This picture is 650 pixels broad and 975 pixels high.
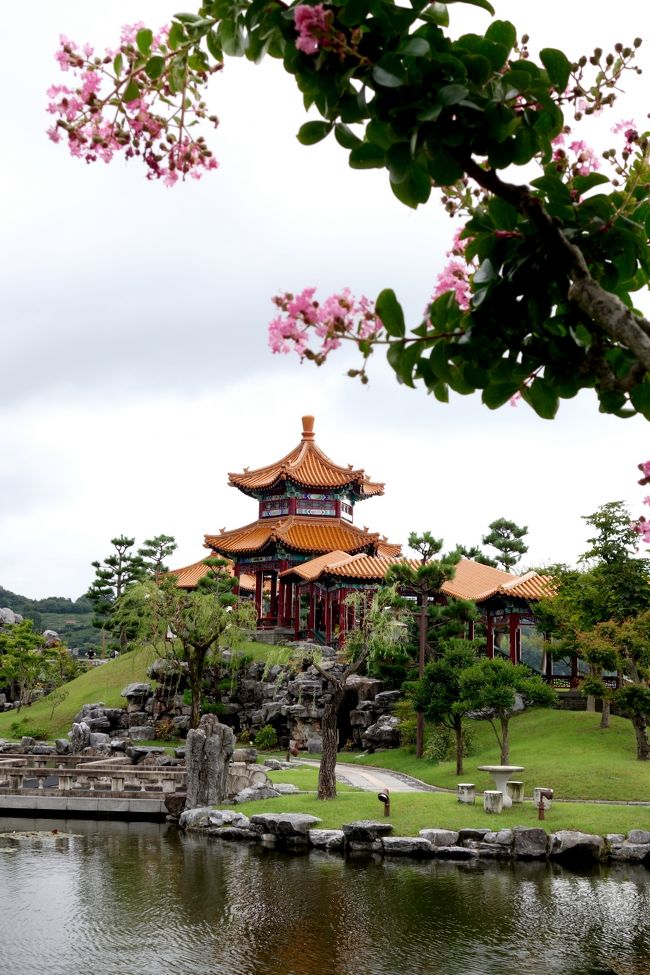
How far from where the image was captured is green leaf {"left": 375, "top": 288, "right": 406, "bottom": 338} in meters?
2.85

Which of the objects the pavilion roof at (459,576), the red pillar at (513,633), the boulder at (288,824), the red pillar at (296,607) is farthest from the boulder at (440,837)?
the red pillar at (296,607)

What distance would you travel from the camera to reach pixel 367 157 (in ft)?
8.57

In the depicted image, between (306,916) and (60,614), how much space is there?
93.7 m

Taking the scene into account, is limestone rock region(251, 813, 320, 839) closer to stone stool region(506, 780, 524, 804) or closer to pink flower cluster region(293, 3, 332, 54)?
stone stool region(506, 780, 524, 804)

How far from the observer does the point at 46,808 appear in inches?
810

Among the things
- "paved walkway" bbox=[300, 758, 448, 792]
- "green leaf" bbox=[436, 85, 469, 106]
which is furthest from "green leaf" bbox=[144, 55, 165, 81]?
"paved walkway" bbox=[300, 758, 448, 792]

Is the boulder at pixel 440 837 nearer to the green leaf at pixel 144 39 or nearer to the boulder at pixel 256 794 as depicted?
the boulder at pixel 256 794

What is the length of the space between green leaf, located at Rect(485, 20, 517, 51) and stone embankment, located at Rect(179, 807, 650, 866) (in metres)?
14.2

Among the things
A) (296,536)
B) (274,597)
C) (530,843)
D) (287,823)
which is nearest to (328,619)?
(296,536)

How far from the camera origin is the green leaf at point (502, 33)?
2615mm

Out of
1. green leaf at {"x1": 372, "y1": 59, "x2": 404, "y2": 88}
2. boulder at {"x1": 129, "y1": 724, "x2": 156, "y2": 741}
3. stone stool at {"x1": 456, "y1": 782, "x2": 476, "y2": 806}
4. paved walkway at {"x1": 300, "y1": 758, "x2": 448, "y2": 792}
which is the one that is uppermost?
green leaf at {"x1": 372, "y1": 59, "x2": 404, "y2": 88}

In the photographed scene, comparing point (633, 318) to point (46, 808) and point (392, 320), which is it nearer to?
point (392, 320)

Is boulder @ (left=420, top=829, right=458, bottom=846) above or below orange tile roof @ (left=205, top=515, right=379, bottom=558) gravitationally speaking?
below

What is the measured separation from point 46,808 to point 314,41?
835 inches
